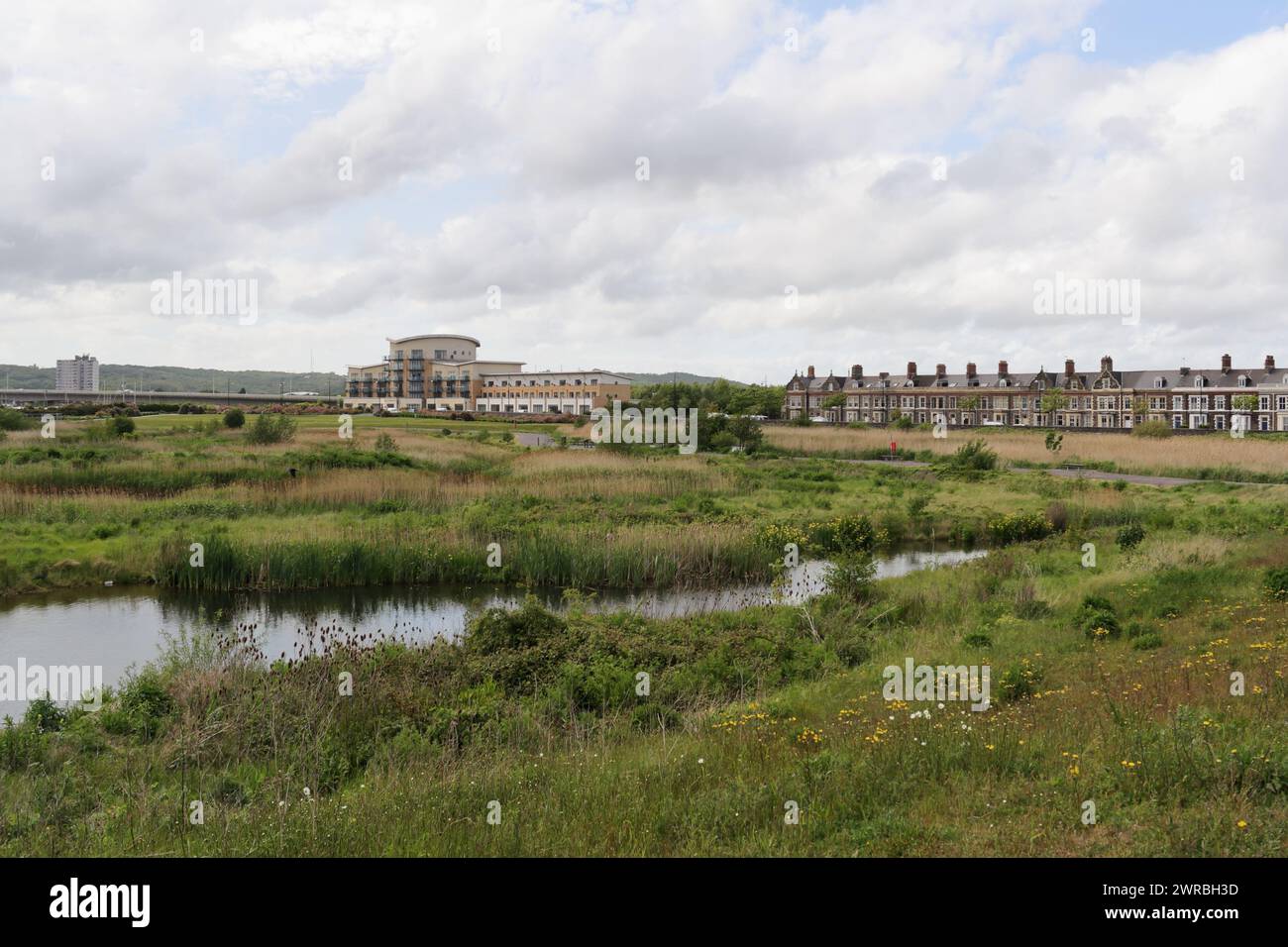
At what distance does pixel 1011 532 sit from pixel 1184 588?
12.8m

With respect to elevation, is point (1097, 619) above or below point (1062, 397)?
below

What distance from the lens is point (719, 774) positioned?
783 cm

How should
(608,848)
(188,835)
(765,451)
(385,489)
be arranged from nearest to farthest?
1. (608,848)
2. (188,835)
3. (385,489)
4. (765,451)

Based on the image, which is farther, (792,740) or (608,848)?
(792,740)

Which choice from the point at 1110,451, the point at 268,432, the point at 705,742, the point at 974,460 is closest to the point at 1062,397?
the point at 1110,451

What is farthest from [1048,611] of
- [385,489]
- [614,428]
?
[614,428]

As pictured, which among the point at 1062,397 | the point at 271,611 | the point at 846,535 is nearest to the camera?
the point at 271,611

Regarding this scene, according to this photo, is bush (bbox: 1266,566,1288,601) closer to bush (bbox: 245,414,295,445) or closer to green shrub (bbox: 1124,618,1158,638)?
green shrub (bbox: 1124,618,1158,638)

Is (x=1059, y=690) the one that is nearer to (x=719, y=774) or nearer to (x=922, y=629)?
(x=719, y=774)

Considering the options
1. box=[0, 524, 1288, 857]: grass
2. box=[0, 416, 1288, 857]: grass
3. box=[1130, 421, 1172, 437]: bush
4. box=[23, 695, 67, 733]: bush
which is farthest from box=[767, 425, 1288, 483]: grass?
box=[23, 695, 67, 733]: bush

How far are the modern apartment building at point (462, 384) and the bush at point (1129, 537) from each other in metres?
102

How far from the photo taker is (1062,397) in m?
109
